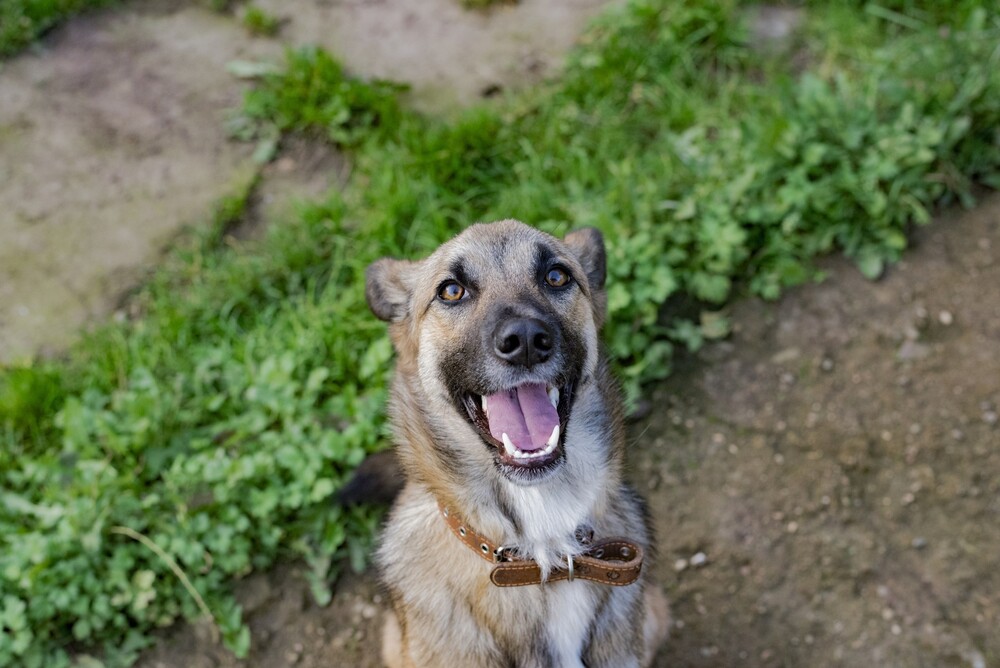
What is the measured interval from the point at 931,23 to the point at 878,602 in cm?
382

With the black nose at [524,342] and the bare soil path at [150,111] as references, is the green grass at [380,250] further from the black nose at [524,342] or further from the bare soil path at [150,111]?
the black nose at [524,342]

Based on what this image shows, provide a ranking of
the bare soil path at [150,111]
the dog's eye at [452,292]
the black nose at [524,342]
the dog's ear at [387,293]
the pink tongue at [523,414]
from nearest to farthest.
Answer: the black nose at [524,342], the pink tongue at [523,414], the dog's eye at [452,292], the dog's ear at [387,293], the bare soil path at [150,111]

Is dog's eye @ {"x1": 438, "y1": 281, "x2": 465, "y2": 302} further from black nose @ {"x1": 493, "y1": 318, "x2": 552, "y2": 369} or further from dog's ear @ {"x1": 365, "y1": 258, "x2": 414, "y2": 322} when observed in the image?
black nose @ {"x1": 493, "y1": 318, "x2": 552, "y2": 369}

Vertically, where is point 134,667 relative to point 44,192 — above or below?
below

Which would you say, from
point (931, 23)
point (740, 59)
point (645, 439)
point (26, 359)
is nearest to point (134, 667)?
point (26, 359)

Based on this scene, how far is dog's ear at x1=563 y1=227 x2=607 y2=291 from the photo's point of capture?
336 centimetres

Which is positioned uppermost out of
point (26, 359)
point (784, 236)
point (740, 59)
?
point (740, 59)

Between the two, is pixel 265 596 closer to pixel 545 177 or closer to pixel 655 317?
pixel 655 317

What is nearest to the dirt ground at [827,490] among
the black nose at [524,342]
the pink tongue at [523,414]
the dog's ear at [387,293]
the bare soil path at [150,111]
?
the pink tongue at [523,414]

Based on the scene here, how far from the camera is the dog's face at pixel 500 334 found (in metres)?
2.74

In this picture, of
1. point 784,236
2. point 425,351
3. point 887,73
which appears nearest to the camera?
point 425,351

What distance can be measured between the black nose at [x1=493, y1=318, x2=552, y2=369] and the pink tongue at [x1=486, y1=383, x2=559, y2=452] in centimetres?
15

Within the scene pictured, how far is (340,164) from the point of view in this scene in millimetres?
5398

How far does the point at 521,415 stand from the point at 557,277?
0.57 meters
